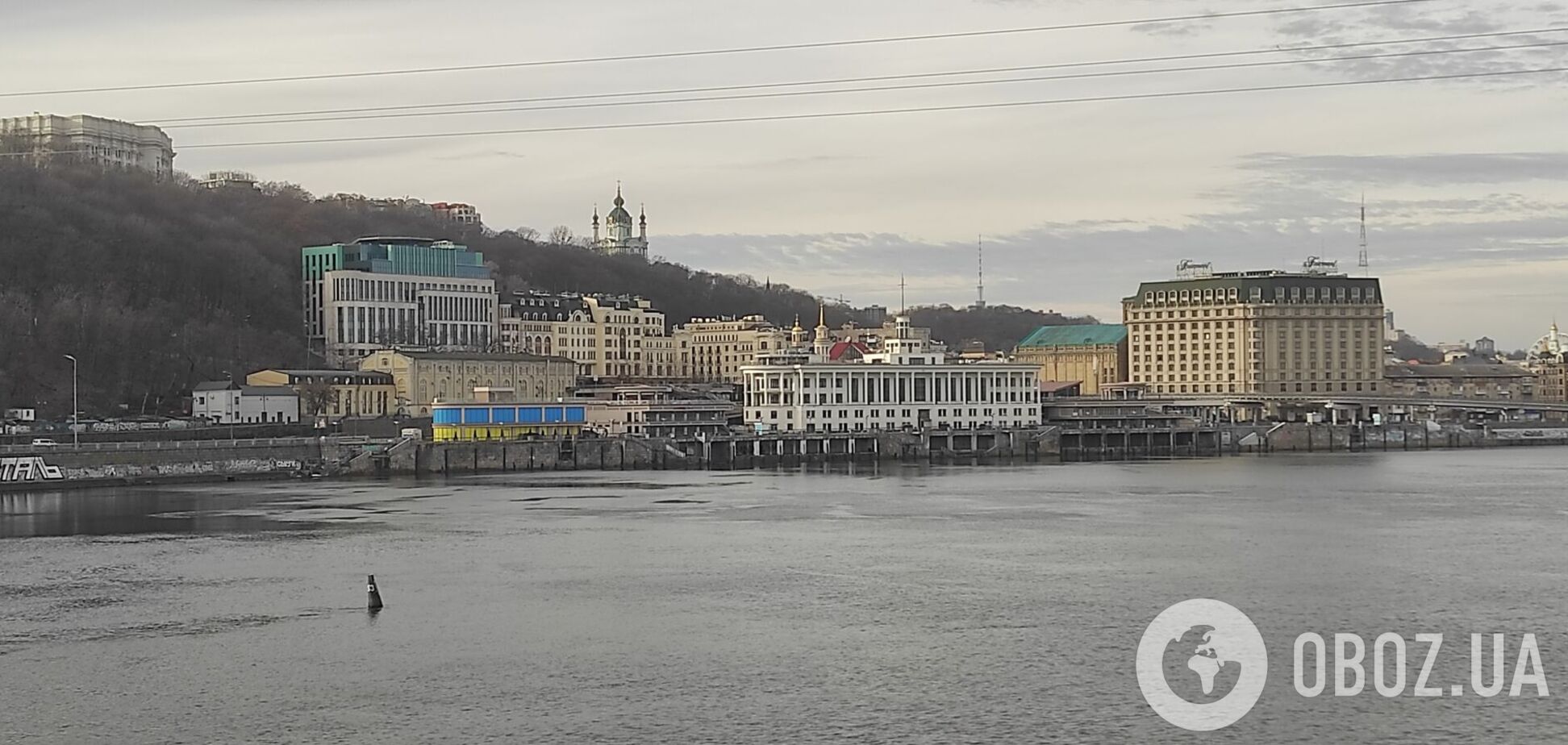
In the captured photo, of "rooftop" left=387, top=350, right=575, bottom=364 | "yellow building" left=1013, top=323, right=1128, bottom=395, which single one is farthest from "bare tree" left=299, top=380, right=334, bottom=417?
"yellow building" left=1013, top=323, right=1128, bottom=395

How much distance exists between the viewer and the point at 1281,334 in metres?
131

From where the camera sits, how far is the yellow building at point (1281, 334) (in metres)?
131

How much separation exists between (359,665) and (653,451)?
58.6m

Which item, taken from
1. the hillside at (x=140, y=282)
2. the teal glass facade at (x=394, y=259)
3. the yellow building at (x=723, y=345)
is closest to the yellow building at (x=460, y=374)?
the hillside at (x=140, y=282)

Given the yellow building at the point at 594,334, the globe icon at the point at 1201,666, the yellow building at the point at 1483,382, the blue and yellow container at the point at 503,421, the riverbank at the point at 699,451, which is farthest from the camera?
the yellow building at the point at 1483,382

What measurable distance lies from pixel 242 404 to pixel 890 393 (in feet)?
109

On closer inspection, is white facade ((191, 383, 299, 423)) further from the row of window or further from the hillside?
the row of window

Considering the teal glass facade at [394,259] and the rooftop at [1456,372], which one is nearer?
the teal glass facade at [394,259]

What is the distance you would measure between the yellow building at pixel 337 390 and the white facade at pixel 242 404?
6.00 feet

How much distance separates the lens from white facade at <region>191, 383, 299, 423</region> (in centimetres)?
8681

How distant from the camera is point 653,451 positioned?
3438 inches

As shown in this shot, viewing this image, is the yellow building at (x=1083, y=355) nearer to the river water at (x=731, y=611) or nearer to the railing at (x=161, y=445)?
the railing at (x=161, y=445)

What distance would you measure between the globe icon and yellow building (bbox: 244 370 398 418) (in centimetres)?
6846

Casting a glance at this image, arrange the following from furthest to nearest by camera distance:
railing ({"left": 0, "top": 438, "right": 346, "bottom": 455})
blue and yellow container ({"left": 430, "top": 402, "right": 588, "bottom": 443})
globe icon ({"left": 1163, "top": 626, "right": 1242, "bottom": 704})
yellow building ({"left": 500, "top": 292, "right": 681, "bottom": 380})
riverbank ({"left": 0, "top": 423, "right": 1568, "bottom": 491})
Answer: yellow building ({"left": 500, "top": 292, "right": 681, "bottom": 380})
blue and yellow container ({"left": 430, "top": 402, "right": 588, "bottom": 443})
riverbank ({"left": 0, "top": 423, "right": 1568, "bottom": 491})
railing ({"left": 0, "top": 438, "right": 346, "bottom": 455})
globe icon ({"left": 1163, "top": 626, "right": 1242, "bottom": 704})
